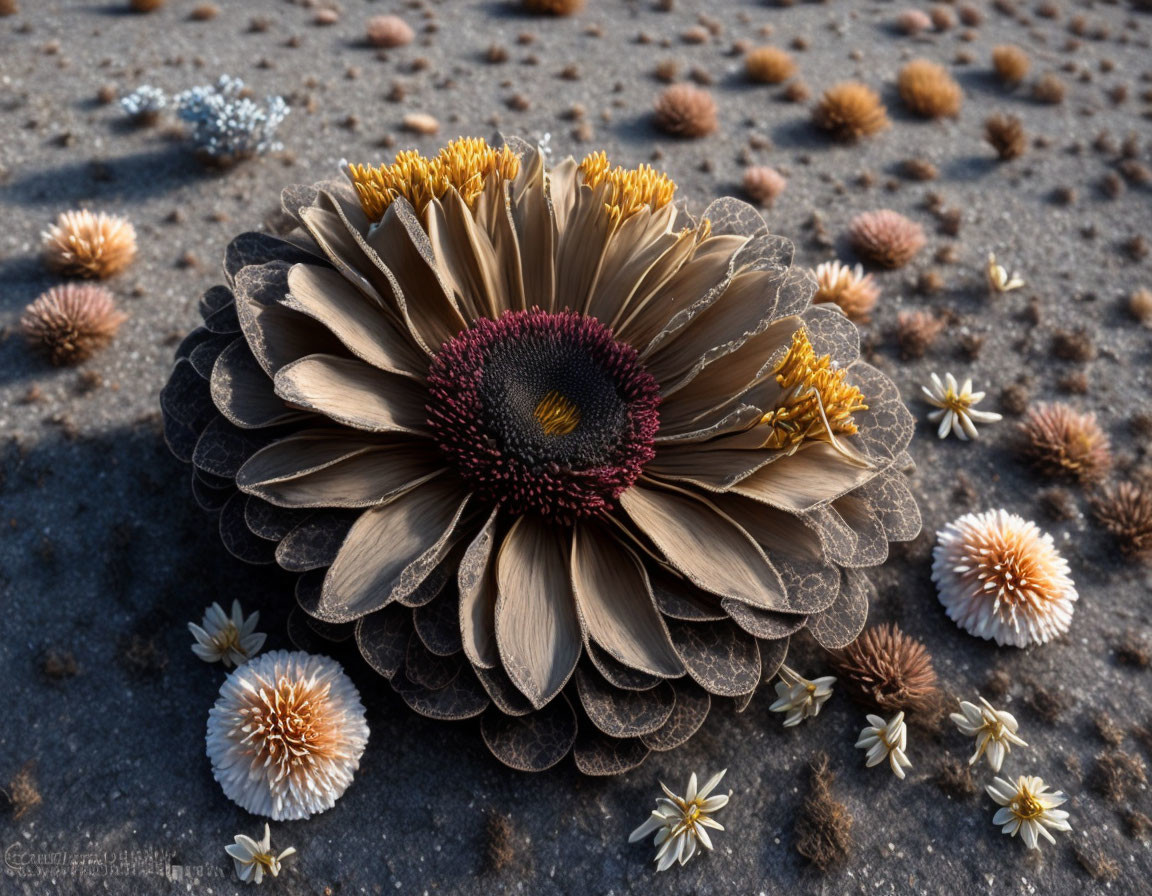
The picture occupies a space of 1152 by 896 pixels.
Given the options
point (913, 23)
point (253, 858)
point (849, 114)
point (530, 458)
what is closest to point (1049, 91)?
point (913, 23)

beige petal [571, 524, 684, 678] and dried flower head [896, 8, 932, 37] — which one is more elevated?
dried flower head [896, 8, 932, 37]

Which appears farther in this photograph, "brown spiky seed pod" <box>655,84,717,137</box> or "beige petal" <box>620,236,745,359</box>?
"brown spiky seed pod" <box>655,84,717,137</box>

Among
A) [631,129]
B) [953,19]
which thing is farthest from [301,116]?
[953,19]

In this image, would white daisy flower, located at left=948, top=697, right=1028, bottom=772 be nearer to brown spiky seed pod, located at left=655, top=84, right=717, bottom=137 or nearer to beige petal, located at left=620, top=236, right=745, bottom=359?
beige petal, located at left=620, top=236, right=745, bottom=359

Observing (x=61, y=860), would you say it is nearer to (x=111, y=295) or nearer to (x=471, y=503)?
(x=471, y=503)

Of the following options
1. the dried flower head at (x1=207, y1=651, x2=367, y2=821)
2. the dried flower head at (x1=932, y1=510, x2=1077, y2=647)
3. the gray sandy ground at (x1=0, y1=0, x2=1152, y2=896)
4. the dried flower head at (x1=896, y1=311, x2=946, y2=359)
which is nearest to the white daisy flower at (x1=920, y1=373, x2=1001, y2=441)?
the gray sandy ground at (x1=0, y1=0, x2=1152, y2=896)

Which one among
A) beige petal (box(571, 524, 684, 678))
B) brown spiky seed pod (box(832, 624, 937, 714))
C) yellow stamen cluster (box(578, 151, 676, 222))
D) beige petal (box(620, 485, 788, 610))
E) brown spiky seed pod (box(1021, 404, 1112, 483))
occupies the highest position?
yellow stamen cluster (box(578, 151, 676, 222))
